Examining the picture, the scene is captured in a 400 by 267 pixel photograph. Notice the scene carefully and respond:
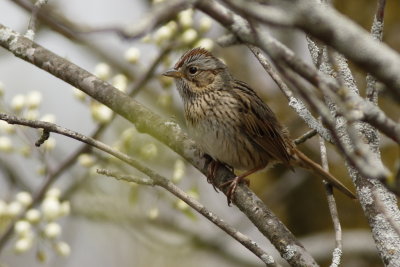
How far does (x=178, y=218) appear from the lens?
5418 millimetres

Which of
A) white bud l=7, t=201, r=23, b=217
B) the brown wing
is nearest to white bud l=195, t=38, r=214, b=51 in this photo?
the brown wing

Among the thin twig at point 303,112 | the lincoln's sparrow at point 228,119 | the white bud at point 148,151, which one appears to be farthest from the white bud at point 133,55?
the thin twig at point 303,112

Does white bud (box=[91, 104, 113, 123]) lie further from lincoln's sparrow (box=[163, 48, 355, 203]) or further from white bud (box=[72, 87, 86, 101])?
lincoln's sparrow (box=[163, 48, 355, 203])

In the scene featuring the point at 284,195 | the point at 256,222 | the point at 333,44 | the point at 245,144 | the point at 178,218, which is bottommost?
the point at 333,44

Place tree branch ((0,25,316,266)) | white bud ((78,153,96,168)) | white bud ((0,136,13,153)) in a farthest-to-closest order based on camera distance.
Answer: white bud ((0,136,13,153)), white bud ((78,153,96,168)), tree branch ((0,25,316,266))

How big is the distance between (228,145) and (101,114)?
691mm

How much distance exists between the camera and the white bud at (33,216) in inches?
135

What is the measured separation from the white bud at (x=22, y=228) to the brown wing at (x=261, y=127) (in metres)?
1.28

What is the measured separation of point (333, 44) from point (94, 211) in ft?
12.7

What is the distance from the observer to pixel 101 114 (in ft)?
11.6

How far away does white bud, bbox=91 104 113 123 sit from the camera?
11.5ft

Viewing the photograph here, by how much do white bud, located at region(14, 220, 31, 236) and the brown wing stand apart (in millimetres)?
1277

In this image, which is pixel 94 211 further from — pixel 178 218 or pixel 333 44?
pixel 333 44

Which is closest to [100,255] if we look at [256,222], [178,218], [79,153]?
[178,218]
